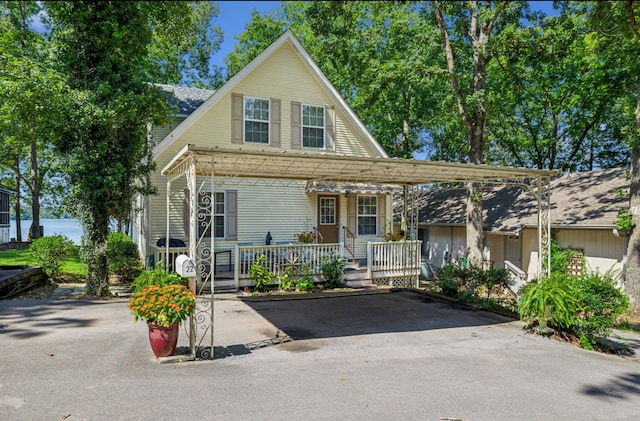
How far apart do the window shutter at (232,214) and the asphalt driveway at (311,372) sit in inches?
213

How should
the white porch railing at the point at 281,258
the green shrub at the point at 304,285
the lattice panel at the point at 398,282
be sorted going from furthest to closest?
the lattice panel at the point at 398,282 → the green shrub at the point at 304,285 → the white porch railing at the point at 281,258

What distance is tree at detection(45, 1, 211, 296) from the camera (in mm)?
10344

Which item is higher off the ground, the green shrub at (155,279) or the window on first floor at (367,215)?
the window on first floor at (367,215)

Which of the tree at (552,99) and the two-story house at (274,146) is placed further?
the tree at (552,99)

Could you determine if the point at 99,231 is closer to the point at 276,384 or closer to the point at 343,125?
the point at 276,384

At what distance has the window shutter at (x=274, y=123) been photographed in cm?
1501

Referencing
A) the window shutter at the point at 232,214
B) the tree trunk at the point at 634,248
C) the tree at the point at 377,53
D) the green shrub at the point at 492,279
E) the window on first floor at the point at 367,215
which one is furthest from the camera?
the window on first floor at the point at 367,215

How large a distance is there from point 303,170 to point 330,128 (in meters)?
5.65

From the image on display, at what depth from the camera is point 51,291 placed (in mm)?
11594

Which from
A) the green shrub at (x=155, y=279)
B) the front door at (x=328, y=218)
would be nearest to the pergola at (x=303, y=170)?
the green shrub at (x=155, y=279)

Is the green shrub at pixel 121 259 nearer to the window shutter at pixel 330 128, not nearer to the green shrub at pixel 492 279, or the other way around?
the window shutter at pixel 330 128

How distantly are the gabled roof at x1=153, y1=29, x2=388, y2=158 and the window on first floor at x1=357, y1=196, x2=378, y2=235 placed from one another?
1.93 metres

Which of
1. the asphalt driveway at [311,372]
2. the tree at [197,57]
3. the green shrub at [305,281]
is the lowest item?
the asphalt driveway at [311,372]

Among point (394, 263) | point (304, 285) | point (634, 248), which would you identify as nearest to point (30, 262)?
point (304, 285)
